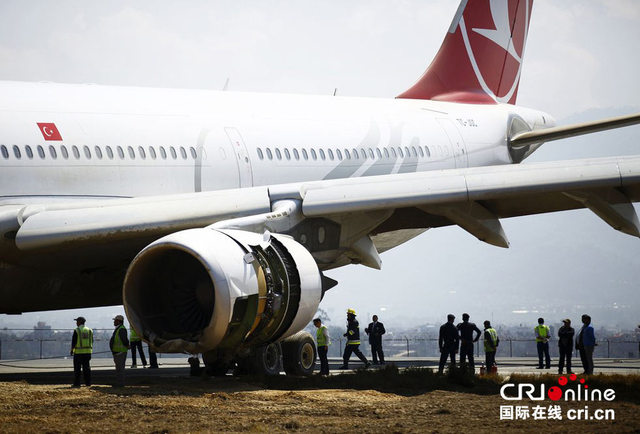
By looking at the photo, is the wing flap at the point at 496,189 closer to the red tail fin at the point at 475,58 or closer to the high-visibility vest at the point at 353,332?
the high-visibility vest at the point at 353,332

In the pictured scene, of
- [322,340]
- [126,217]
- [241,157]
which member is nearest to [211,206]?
[126,217]

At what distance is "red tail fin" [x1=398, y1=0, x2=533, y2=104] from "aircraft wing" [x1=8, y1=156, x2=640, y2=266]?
8.96 m

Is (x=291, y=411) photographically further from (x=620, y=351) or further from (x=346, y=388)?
(x=620, y=351)

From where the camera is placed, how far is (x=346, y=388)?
13375 millimetres

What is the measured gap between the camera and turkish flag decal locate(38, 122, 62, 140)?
14023mm

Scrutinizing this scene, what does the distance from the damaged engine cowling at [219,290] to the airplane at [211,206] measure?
19 millimetres

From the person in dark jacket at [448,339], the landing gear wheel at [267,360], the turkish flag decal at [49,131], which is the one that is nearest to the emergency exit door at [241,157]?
the landing gear wheel at [267,360]

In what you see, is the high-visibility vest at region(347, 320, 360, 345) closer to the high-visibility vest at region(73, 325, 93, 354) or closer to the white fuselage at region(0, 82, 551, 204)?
the white fuselage at region(0, 82, 551, 204)

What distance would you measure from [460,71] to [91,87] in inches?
409

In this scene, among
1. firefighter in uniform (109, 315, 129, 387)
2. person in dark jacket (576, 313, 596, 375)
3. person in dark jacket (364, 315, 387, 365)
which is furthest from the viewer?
person in dark jacket (364, 315, 387, 365)

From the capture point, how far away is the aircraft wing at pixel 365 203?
43.1ft

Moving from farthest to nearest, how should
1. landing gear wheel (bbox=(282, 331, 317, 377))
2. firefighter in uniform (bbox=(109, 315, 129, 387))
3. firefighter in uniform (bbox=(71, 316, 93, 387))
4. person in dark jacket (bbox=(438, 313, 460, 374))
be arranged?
person in dark jacket (bbox=(438, 313, 460, 374)), landing gear wheel (bbox=(282, 331, 317, 377)), firefighter in uniform (bbox=(109, 315, 129, 387)), firefighter in uniform (bbox=(71, 316, 93, 387))

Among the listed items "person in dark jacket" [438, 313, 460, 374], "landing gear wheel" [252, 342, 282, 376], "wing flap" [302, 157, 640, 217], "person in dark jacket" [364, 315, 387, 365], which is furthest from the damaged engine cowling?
"person in dark jacket" [364, 315, 387, 365]

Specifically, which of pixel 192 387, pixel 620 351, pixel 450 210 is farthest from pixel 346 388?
pixel 620 351
